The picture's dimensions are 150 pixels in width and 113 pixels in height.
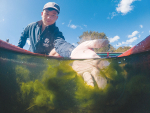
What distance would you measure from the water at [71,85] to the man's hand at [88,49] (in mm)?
81

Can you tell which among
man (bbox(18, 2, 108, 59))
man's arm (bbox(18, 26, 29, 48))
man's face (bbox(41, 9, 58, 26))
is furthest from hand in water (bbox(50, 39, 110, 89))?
man's arm (bbox(18, 26, 29, 48))

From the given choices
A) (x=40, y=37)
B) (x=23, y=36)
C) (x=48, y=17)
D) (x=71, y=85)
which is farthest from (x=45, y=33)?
(x=71, y=85)

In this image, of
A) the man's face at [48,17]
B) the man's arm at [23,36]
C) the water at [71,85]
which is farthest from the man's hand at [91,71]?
the man's arm at [23,36]

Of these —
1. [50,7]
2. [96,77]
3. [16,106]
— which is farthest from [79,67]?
[50,7]

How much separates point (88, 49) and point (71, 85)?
0.53 metres

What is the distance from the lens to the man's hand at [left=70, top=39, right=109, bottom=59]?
3.36ft

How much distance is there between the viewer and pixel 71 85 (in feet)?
3.38

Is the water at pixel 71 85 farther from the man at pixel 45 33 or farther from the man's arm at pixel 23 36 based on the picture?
the man's arm at pixel 23 36

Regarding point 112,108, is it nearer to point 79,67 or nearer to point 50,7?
point 79,67

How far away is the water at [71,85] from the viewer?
3.14ft

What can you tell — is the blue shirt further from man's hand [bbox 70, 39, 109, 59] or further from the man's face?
man's hand [bbox 70, 39, 109, 59]

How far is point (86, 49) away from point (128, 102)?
841 mm

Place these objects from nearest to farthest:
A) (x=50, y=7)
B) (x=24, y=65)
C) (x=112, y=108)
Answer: (x=112, y=108), (x=24, y=65), (x=50, y=7)

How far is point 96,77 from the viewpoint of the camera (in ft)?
3.19
